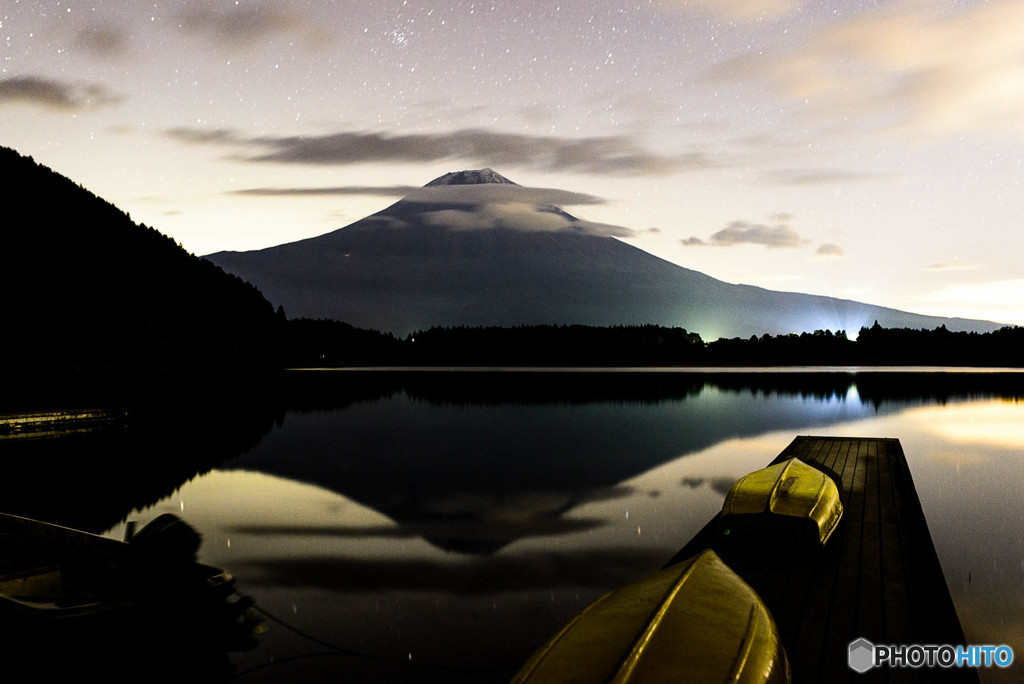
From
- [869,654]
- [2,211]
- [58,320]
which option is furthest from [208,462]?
[2,211]

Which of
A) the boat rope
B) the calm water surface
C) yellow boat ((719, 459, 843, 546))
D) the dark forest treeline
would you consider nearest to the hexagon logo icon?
the calm water surface

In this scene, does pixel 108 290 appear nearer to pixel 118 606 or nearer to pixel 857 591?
pixel 118 606

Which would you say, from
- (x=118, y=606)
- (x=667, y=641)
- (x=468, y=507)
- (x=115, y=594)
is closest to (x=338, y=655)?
(x=118, y=606)

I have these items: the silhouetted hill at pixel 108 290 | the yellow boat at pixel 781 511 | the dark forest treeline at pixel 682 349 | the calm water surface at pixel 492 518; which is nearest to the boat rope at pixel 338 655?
the calm water surface at pixel 492 518

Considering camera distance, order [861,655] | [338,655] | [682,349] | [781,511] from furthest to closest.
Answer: [682,349] → [781,511] → [338,655] → [861,655]

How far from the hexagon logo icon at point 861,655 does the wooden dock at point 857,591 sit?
0.07 m

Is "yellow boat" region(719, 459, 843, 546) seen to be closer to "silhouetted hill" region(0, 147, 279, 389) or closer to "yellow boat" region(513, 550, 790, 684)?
"yellow boat" region(513, 550, 790, 684)

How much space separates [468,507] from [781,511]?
13.7 metres

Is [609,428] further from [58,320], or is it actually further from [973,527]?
[58,320]

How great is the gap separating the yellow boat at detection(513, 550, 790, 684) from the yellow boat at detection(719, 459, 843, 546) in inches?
183

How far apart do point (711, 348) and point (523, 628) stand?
184m

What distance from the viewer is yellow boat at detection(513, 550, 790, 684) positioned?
5.93m

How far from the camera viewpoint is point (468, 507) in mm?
24078

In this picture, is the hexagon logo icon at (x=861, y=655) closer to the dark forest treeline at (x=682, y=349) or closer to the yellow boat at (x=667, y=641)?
the yellow boat at (x=667, y=641)
